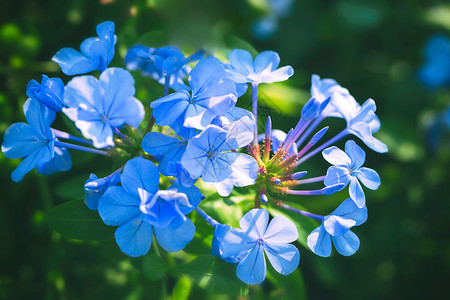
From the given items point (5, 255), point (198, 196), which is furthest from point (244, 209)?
point (5, 255)

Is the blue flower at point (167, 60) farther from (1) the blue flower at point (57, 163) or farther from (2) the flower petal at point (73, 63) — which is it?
(1) the blue flower at point (57, 163)

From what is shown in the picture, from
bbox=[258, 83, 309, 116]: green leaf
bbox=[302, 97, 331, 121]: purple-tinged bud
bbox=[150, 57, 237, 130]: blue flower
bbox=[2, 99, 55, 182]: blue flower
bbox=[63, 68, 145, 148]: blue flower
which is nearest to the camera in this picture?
bbox=[63, 68, 145, 148]: blue flower

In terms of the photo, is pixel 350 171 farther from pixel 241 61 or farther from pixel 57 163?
pixel 57 163

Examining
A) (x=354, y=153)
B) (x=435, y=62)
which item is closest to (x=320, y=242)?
(x=354, y=153)

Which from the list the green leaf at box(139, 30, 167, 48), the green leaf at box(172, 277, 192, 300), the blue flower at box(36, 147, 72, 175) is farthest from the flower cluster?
the green leaf at box(172, 277, 192, 300)

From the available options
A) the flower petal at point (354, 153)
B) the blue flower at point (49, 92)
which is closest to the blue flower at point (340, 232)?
the flower petal at point (354, 153)

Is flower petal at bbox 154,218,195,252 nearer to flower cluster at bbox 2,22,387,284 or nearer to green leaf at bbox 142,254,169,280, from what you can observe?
flower cluster at bbox 2,22,387,284

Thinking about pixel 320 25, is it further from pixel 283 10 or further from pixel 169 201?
pixel 169 201
